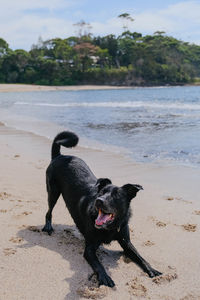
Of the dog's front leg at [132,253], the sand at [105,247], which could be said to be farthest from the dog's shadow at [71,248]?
the dog's front leg at [132,253]

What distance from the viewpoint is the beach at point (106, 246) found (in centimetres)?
273

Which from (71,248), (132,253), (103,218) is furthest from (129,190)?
(71,248)

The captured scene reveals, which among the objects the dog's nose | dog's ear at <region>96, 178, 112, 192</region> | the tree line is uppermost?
the tree line

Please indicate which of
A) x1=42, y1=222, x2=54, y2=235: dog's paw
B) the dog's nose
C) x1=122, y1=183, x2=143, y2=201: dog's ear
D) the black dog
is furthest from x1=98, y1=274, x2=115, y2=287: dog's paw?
x1=42, y1=222, x2=54, y2=235: dog's paw

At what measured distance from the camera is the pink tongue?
304 centimetres

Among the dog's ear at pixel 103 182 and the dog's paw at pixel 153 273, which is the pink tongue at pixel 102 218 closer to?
the dog's ear at pixel 103 182

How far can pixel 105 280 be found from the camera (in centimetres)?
283

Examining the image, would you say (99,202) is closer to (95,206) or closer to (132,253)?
(95,206)

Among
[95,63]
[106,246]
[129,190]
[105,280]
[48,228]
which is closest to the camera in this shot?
[105,280]

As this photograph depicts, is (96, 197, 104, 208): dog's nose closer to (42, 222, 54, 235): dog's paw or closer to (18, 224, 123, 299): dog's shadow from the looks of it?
(18, 224, 123, 299): dog's shadow

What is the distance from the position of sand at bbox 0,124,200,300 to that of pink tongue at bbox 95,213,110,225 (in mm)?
458

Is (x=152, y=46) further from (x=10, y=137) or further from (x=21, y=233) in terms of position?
(x=21, y=233)

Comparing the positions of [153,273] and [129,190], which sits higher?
[129,190]

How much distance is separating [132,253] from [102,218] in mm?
492
